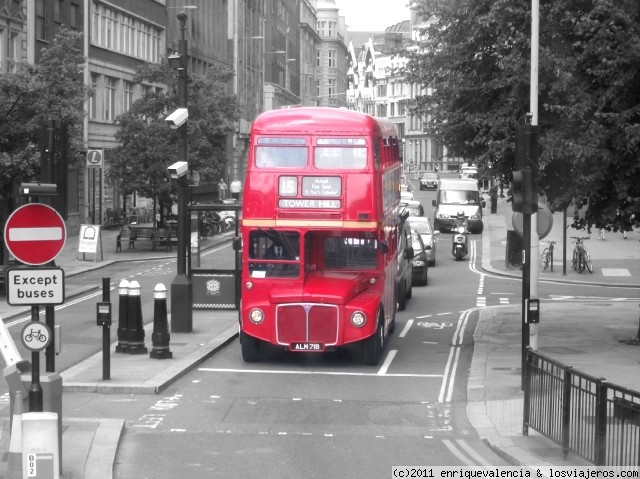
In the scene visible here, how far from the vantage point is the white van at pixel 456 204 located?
5822 centimetres

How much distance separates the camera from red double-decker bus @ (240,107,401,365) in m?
18.9

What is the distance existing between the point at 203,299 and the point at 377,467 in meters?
15.5

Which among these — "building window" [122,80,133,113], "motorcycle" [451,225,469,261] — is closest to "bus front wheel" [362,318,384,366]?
"motorcycle" [451,225,469,261]

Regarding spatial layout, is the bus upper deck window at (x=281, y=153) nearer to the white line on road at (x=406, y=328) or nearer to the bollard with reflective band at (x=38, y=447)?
the white line on road at (x=406, y=328)

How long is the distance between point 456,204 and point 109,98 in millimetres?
18477

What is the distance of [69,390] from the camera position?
16609 mm

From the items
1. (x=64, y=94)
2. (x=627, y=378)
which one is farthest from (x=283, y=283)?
(x=64, y=94)

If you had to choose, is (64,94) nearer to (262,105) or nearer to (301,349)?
(301,349)

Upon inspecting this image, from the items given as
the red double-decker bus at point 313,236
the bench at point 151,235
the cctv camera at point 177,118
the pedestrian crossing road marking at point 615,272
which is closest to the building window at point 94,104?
the bench at point 151,235

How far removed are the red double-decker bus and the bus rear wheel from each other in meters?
0.02

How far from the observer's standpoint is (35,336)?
10.9 meters

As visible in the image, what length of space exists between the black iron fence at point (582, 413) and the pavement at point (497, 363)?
31cm

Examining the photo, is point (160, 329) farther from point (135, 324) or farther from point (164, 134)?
point (164, 134)

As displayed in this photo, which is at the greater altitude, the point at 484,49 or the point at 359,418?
the point at 484,49
